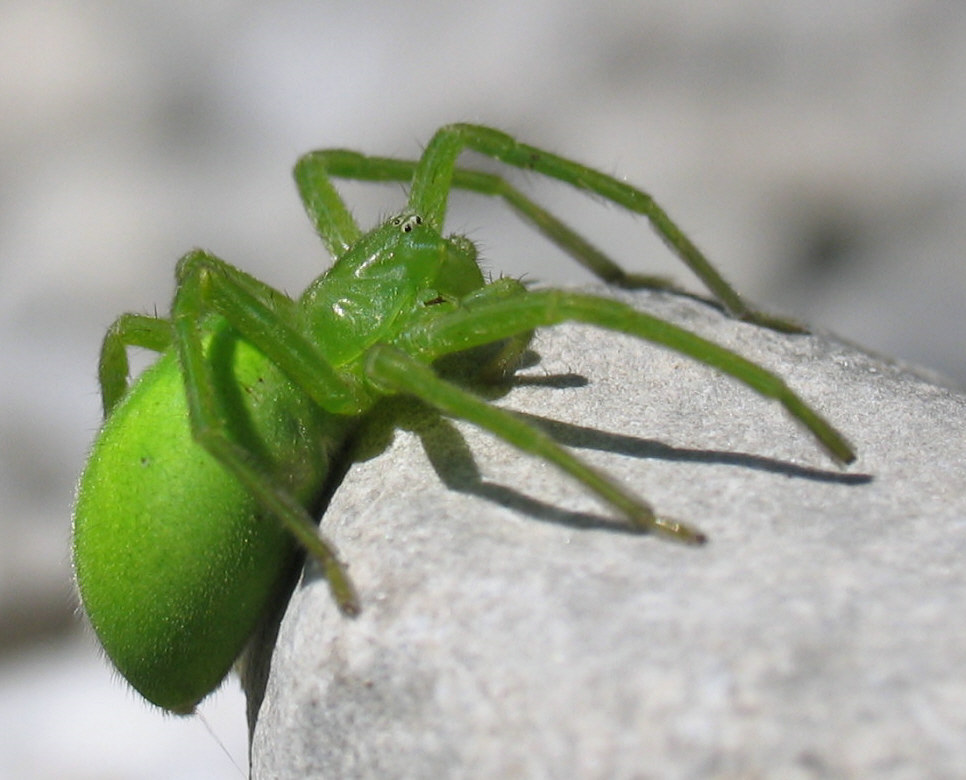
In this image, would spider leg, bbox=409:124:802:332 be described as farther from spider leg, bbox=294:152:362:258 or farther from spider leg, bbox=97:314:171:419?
spider leg, bbox=97:314:171:419

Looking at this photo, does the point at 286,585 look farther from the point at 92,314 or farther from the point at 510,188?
the point at 92,314

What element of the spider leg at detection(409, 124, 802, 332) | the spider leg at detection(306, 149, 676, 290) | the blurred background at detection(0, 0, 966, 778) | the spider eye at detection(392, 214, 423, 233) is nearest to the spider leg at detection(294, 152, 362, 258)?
the spider leg at detection(306, 149, 676, 290)

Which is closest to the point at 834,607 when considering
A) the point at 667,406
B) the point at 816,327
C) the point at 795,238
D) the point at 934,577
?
the point at 934,577

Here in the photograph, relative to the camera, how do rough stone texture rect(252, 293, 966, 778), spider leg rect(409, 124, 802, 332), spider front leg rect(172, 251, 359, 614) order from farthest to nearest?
spider leg rect(409, 124, 802, 332), spider front leg rect(172, 251, 359, 614), rough stone texture rect(252, 293, 966, 778)

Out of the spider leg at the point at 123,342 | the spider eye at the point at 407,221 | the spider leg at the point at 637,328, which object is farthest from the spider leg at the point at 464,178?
the spider leg at the point at 637,328

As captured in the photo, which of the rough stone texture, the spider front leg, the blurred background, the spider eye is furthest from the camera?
the blurred background

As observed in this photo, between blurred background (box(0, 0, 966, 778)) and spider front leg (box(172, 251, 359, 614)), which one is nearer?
spider front leg (box(172, 251, 359, 614))

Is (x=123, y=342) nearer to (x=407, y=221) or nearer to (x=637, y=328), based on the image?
(x=407, y=221)

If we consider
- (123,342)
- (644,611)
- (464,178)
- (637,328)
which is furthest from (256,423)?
(464,178)
